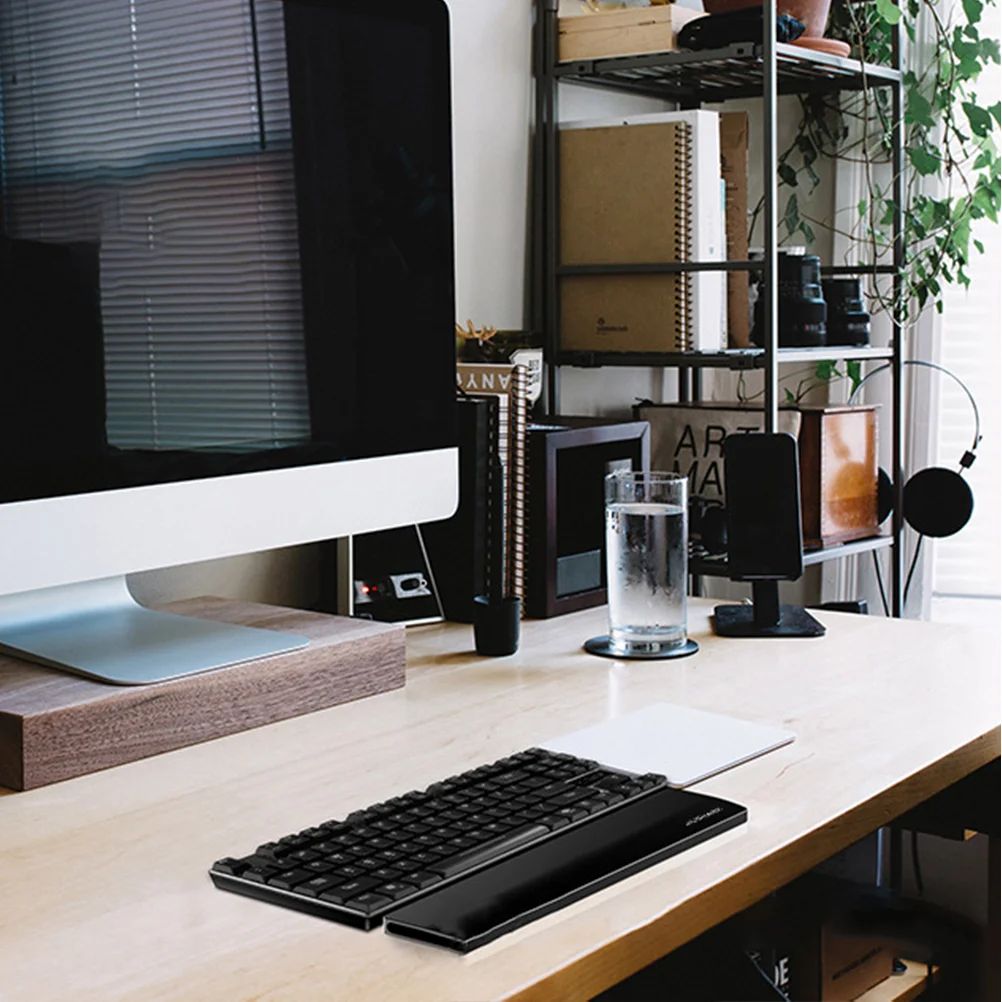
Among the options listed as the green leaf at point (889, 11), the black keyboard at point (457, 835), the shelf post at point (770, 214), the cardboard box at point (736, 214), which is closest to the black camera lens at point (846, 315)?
the cardboard box at point (736, 214)

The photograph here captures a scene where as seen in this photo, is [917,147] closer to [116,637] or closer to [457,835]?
[116,637]

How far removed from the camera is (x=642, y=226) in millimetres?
2000

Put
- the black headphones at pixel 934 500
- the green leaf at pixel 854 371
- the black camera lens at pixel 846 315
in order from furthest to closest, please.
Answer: the green leaf at pixel 854 371 < the black headphones at pixel 934 500 < the black camera lens at pixel 846 315

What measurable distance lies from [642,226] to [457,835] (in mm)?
1300

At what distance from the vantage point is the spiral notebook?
1.97 meters

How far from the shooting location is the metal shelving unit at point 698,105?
6.18 feet

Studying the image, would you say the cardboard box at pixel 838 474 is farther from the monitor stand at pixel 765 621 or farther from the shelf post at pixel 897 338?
the monitor stand at pixel 765 621

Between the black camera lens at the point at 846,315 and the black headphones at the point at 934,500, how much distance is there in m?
0.24

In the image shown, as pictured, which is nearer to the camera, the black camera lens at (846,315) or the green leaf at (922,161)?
the black camera lens at (846,315)

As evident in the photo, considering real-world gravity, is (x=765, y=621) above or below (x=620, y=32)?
below

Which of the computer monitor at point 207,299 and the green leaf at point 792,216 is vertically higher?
the green leaf at point 792,216

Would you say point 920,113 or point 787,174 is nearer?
point 920,113

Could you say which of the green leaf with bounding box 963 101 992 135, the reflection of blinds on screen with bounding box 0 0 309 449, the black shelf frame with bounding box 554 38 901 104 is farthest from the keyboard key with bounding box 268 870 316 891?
the green leaf with bounding box 963 101 992 135

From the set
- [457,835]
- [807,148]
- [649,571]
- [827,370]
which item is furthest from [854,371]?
[457,835]
